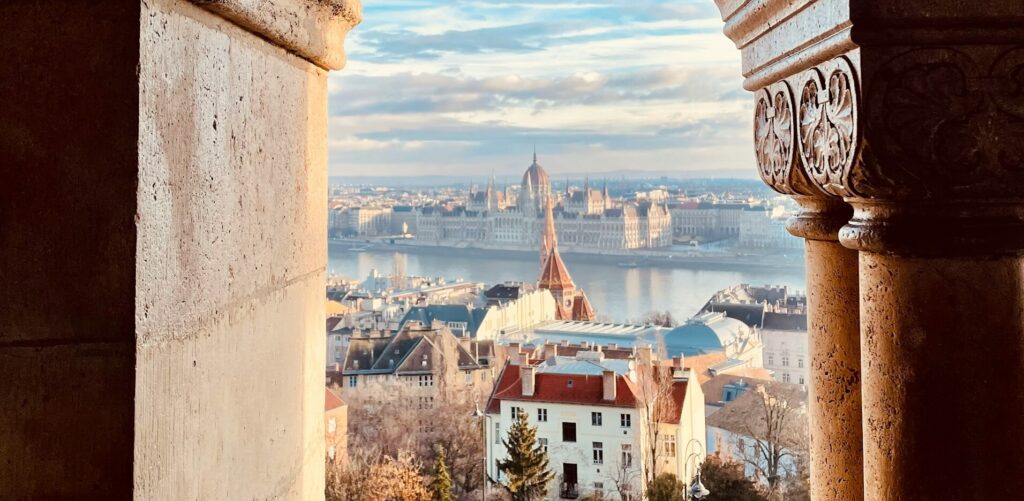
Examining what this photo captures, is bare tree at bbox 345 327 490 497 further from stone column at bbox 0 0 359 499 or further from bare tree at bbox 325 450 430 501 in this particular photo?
stone column at bbox 0 0 359 499

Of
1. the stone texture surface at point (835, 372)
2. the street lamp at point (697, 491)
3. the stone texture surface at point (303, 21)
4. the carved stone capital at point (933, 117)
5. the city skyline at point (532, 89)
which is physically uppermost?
the city skyline at point (532, 89)

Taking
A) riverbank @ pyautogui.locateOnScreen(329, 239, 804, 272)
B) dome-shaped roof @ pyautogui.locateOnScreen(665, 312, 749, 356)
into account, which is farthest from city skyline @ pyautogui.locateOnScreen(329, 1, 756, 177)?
dome-shaped roof @ pyautogui.locateOnScreen(665, 312, 749, 356)

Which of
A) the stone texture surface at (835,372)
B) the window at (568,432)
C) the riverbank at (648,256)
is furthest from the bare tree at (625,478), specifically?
the stone texture surface at (835,372)

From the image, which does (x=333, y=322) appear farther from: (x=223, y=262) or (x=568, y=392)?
(x=223, y=262)

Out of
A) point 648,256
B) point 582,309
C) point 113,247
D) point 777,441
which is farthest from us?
point 648,256

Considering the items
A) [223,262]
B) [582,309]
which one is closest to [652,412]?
[582,309]

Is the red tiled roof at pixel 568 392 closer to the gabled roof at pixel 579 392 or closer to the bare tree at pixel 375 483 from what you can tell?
the gabled roof at pixel 579 392

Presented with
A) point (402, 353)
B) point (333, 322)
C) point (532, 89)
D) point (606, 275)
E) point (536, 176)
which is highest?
point (532, 89)

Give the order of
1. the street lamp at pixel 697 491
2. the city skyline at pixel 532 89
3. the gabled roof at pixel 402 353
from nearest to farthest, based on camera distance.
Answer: the street lamp at pixel 697 491 → the gabled roof at pixel 402 353 → the city skyline at pixel 532 89
